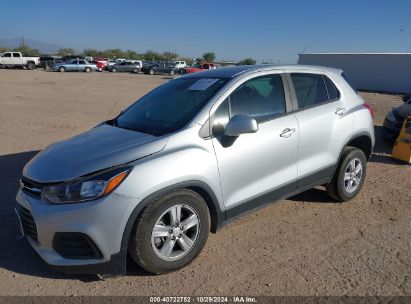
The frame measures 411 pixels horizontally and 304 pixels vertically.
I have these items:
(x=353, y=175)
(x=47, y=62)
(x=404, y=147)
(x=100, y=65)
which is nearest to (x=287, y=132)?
(x=353, y=175)

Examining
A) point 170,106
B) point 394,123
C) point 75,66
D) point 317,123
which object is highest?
point 170,106

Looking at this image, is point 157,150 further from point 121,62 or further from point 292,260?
point 121,62

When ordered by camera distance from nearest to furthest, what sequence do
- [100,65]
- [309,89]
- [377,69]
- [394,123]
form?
[309,89] → [394,123] → [377,69] → [100,65]

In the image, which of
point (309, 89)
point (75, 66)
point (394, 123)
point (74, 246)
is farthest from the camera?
point (75, 66)

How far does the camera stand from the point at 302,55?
4053 centimetres

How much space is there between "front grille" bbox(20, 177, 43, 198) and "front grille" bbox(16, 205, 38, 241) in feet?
0.50

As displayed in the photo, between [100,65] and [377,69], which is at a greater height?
[377,69]

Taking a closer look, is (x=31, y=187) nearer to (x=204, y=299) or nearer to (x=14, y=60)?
(x=204, y=299)

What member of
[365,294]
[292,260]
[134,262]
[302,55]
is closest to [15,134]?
[134,262]

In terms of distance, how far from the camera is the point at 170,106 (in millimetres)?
4090

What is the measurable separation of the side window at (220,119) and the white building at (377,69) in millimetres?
29099

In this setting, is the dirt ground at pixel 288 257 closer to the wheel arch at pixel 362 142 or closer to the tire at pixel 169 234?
the tire at pixel 169 234

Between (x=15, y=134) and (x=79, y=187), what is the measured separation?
7.00 m

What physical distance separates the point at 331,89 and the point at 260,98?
129 cm
